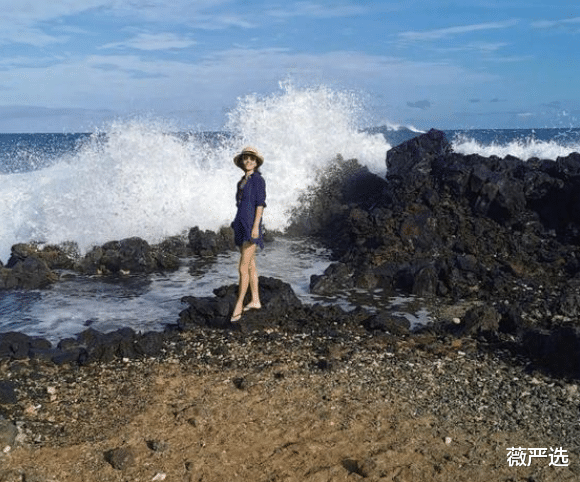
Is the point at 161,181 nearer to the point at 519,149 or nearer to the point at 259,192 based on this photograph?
the point at 259,192

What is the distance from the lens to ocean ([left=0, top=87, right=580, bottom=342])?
7961 millimetres

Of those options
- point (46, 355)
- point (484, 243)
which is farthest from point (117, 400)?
point (484, 243)

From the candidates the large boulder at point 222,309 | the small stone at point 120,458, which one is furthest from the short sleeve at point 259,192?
the small stone at point 120,458

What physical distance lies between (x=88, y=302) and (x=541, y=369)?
5322 mm

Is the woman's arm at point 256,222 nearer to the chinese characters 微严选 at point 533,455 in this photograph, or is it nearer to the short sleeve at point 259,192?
the short sleeve at point 259,192

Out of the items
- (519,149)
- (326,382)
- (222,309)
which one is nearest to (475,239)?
(222,309)

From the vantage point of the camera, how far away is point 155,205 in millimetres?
12961

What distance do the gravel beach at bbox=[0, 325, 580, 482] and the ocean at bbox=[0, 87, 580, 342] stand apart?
1.51 meters

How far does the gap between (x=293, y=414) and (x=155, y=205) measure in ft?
29.1

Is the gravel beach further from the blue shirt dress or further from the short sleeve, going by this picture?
the short sleeve

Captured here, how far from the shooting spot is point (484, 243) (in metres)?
9.88

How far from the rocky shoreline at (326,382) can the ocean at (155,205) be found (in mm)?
666

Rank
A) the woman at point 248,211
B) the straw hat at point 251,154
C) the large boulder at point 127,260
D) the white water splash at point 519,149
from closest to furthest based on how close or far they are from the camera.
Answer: the straw hat at point 251,154 < the woman at point 248,211 < the large boulder at point 127,260 < the white water splash at point 519,149

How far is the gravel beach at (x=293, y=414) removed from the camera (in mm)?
4027
